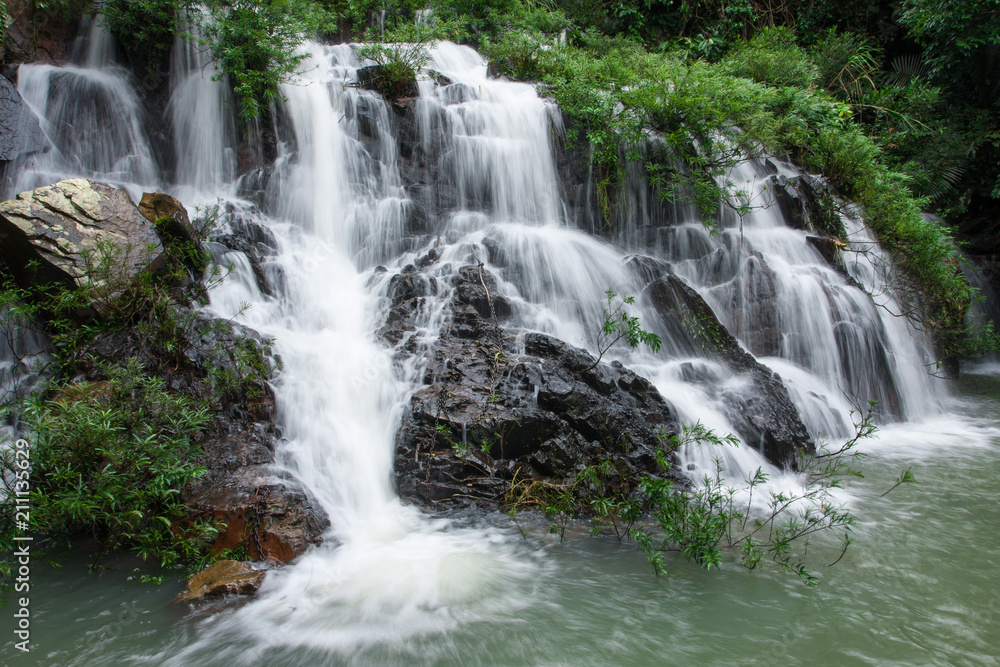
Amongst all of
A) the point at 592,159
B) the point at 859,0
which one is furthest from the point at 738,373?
the point at 859,0

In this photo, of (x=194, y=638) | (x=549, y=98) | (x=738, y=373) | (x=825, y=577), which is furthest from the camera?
(x=549, y=98)

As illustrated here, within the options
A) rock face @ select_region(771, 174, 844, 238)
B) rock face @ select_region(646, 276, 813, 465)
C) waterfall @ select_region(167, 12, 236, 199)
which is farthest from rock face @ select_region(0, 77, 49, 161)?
rock face @ select_region(771, 174, 844, 238)

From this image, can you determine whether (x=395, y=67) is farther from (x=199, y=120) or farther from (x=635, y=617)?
(x=635, y=617)

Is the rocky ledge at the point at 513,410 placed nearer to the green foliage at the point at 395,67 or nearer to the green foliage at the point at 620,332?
the green foliage at the point at 620,332

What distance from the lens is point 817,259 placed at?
27.3 ft

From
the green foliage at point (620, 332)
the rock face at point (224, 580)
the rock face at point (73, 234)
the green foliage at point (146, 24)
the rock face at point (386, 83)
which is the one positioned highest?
the green foliage at point (146, 24)

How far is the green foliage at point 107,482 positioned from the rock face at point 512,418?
169cm

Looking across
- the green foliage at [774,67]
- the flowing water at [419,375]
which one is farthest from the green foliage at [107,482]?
the green foliage at [774,67]

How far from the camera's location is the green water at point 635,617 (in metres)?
3.00

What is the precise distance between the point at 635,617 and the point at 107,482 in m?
3.48

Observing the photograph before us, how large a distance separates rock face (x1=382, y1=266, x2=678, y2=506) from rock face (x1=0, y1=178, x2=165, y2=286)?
8.28 ft

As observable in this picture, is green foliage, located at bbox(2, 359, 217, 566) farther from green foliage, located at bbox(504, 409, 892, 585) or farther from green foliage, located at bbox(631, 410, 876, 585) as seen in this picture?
green foliage, located at bbox(631, 410, 876, 585)

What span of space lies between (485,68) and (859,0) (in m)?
9.59

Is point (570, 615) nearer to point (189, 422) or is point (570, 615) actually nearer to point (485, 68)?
point (189, 422)
